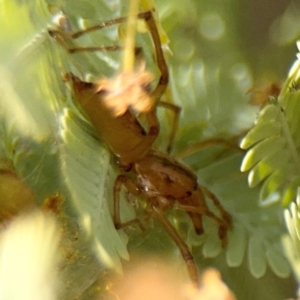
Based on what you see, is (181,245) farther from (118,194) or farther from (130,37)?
(130,37)

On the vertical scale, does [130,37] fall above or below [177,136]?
above

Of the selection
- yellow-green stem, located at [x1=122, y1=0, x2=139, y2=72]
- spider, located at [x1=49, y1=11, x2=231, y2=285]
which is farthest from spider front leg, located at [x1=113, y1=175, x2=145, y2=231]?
yellow-green stem, located at [x1=122, y1=0, x2=139, y2=72]

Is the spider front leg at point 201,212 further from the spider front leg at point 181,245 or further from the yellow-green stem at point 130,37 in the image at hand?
the yellow-green stem at point 130,37

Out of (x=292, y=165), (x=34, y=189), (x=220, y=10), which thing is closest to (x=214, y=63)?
(x=220, y=10)

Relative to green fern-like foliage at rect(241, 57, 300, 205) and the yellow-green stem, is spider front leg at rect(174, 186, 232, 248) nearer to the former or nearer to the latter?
green fern-like foliage at rect(241, 57, 300, 205)

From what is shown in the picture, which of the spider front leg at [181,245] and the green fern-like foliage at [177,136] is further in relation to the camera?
the spider front leg at [181,245]

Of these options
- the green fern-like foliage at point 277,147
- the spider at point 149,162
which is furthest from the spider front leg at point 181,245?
the green fern-like foliage at point 277,147

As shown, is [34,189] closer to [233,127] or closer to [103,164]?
[103,164]

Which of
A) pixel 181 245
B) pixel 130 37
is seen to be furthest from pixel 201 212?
pixel 130 37
